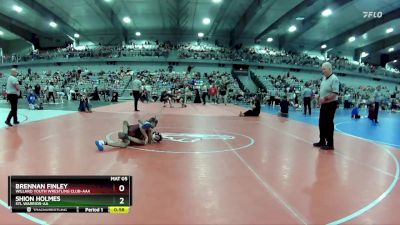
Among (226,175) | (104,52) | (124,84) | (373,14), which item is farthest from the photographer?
(104,52)

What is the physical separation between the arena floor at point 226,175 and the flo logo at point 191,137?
0.08ft

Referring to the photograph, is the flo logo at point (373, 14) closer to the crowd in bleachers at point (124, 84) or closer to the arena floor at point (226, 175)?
the crowd in bleachers at point (124, 84)

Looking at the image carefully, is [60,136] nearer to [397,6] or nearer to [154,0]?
[154,0]

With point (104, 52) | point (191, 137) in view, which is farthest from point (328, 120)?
point (104, 52)

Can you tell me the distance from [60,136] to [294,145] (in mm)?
5188

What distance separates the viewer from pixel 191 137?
764 centimetres

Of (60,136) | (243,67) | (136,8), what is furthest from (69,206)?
(243,67)

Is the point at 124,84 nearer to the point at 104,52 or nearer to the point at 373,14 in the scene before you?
the point at 104,52
